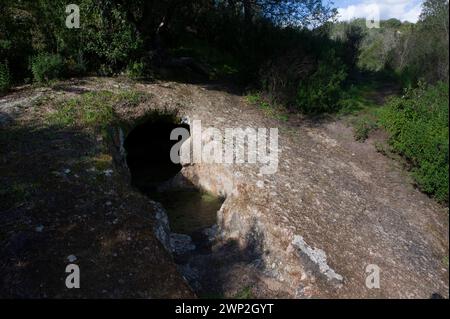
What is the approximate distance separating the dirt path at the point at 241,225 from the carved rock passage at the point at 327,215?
0.08 ft

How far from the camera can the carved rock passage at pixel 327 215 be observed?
6.48 m

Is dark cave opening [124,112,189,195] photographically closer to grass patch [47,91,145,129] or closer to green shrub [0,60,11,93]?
grass patch [47,91,145,129]

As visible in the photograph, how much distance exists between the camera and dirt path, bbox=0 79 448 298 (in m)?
5.64

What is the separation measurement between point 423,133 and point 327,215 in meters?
3.68

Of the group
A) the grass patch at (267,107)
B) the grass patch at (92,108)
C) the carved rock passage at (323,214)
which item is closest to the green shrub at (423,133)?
the carved rock passage at (323,214)

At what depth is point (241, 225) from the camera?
7.79 meters

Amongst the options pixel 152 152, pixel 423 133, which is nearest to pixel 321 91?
pixel 423 133

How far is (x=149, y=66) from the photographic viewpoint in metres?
12.6

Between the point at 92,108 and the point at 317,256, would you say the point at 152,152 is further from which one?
the point at 317,256

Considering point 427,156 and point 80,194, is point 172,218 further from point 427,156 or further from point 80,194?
point 427,156

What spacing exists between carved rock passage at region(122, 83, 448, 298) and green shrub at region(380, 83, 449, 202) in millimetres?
446

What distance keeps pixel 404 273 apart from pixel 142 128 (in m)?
8.66

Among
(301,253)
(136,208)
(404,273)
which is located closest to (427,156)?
(404,273)

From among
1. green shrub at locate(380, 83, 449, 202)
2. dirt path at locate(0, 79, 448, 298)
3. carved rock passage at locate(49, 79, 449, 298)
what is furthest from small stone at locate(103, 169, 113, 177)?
green shrub at locate(380, 83, 449, 202)
